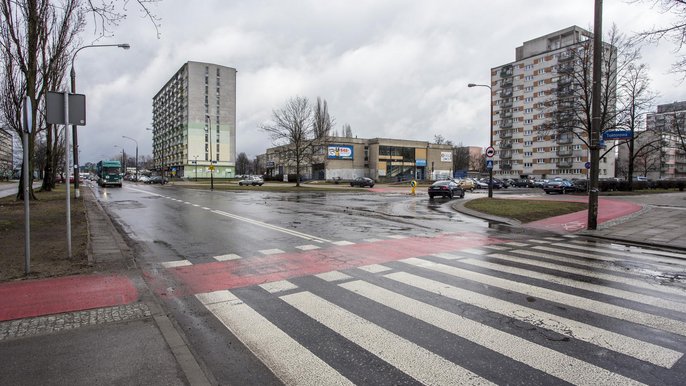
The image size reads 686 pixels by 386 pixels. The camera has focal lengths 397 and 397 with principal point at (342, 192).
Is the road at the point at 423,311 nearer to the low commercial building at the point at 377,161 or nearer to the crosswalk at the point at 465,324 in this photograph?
the crosswalk at the point at 465,324

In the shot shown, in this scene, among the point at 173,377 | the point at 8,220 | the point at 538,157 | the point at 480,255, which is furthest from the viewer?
the point at 538,157

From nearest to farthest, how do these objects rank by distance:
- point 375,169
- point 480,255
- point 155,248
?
point 480,255, point 155,248, point 375,169

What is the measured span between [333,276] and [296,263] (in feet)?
3.93

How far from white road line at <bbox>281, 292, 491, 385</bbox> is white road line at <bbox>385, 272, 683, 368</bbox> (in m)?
1.51

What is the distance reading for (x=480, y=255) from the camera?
27.4ft

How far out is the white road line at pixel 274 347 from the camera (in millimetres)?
3219

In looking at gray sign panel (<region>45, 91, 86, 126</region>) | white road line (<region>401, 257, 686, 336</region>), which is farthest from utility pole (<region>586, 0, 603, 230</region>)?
gray sign panel (<region>45, 91, 86, 126</region>)

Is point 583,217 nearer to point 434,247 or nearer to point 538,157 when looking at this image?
point 434,247

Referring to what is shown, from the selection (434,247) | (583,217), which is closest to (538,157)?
(583,217)

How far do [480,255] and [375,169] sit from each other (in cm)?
7682

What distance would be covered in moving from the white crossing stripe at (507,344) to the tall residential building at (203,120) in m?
99.1

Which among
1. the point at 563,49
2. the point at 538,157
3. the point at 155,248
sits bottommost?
the point at 155,248

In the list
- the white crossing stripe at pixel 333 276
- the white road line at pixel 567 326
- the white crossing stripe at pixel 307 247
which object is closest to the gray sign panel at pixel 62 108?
the white crossing stripe at pixel 307 247

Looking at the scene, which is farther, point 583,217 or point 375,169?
point 375,169
